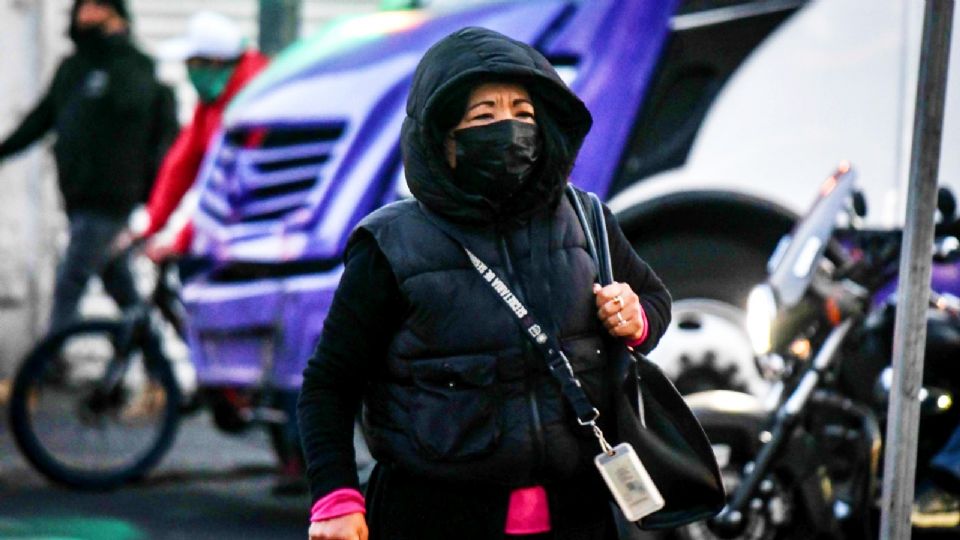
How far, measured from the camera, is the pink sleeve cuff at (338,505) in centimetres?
386

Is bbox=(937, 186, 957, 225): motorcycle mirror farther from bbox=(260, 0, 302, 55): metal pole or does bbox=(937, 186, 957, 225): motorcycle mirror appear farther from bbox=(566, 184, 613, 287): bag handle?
bbox=(260, 0, 302, 55): metal pole

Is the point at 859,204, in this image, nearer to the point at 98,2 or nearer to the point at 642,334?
the point at 642,334

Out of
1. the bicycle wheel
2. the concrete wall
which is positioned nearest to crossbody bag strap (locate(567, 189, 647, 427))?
the bicycle wheel

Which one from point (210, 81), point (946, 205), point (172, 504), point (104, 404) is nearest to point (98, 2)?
point (210, 81)

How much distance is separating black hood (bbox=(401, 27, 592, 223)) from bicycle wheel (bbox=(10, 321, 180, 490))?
5324 millimetres

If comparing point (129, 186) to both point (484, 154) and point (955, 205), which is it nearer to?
point (955, 205)

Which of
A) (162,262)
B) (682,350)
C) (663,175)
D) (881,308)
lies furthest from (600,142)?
(162,262)

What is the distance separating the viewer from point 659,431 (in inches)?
158

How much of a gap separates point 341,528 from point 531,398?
40cm

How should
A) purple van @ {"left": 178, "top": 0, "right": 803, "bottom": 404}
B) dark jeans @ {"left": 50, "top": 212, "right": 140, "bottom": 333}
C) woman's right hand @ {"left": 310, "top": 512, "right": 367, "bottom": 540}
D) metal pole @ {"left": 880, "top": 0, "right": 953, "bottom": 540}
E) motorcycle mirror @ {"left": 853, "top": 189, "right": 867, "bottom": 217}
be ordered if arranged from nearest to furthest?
woman's right hand @ {"left": 310, "top": 512, "right": 367, "bottom": 540}, metal pole @ {"left": 880, "top": 0, "right": 953, "bottom": 540}, motorcycle mirror @ {"left": 853, "top": 189, "right": 867, "bottom": 217}, purple van @ {"left": 178, "top": 0, "right": 803, "bottom": 404}, dark jeans @ {"left": 50, "top": 212, "right": 140, "bottom": 333}

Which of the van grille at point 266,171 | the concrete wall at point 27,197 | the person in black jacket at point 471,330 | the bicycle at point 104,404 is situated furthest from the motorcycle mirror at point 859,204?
the concrete wall at point 27,197

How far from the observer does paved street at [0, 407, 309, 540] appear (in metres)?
8.02

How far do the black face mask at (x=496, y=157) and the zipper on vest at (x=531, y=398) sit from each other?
4.3 inches

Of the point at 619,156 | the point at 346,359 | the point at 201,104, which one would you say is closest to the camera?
the point at 346,359
